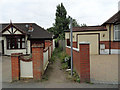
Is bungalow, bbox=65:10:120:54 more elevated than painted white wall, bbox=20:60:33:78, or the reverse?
bungalow, bbox=65:10:120:54

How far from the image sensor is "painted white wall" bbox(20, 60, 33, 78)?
4566 millimetres

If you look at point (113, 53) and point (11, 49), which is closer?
point (113, 53)

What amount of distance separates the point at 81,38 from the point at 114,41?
3870mm

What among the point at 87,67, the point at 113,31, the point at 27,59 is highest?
the point at 113,31

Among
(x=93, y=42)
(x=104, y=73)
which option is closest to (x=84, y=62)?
(x=104, y=73)

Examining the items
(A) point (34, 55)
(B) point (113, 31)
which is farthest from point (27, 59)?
(B) point (113, 31)

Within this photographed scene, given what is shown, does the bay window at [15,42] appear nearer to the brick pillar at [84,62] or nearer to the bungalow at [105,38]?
the bungalow at [105,38]

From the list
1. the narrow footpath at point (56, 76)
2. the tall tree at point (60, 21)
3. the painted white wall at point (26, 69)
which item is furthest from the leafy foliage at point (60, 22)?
the painted white wall at point (26, 69)

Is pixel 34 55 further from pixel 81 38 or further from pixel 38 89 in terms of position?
pixel 81 38

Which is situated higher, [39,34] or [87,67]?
[39,34]

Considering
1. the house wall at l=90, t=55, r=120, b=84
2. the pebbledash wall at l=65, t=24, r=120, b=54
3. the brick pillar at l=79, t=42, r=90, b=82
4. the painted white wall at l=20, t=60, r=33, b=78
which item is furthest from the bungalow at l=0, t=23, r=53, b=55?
the brick pillar at l=79, t=42, r=90, b=82

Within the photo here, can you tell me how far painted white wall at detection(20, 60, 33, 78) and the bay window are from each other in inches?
388

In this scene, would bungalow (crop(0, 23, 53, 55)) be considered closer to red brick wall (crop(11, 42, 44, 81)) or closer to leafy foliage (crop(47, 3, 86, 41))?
red brick wall (crop(11, 42, 44, 81))

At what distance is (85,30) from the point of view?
39.9 feet
